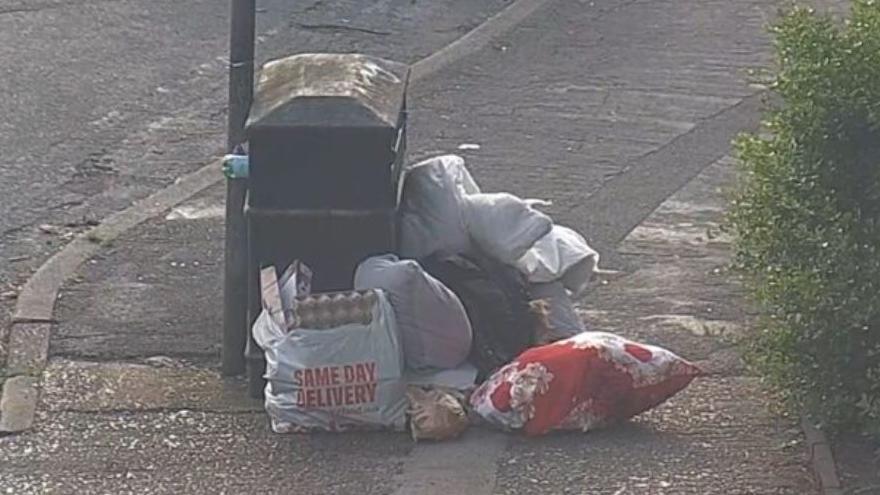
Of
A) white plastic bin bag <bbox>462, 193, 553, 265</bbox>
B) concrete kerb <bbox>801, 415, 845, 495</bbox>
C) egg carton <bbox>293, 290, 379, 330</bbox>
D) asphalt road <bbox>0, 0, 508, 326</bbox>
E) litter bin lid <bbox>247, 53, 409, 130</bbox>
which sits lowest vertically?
asphalt road <bbox>0, 0, 508, 326</bbox>

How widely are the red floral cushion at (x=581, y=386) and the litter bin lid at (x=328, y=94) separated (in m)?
0.93

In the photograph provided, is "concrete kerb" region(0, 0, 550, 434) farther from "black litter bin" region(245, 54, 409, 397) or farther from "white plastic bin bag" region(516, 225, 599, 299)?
"white plastic bin bag" region(516, 225, 599, 299)

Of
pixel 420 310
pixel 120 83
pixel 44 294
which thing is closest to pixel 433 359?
pixel 420 310

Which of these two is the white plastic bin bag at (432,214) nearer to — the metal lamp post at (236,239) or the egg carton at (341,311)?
the egg carton at (341,311)

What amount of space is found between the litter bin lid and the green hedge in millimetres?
1277

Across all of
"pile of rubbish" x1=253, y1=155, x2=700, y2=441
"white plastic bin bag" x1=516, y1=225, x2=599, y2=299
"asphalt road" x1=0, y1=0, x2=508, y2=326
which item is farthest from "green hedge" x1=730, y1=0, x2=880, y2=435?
"asphalt road" x1=0, y1=0, x2=508, y2=326

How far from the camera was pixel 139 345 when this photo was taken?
21.7 feet

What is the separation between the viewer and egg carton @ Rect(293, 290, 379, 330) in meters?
5.66

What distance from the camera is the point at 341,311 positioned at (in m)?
5.67

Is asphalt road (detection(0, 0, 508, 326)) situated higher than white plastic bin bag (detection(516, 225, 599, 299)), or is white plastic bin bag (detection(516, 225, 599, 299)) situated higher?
white plastic bin bag (detection(516, 225, 599, 299))

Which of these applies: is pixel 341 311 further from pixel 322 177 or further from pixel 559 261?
pixel 559 261

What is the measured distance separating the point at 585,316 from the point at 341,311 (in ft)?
4.88

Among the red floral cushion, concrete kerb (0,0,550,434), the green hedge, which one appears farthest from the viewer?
concrete kerb (0,0,550,434)

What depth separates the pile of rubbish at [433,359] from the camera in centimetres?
560
